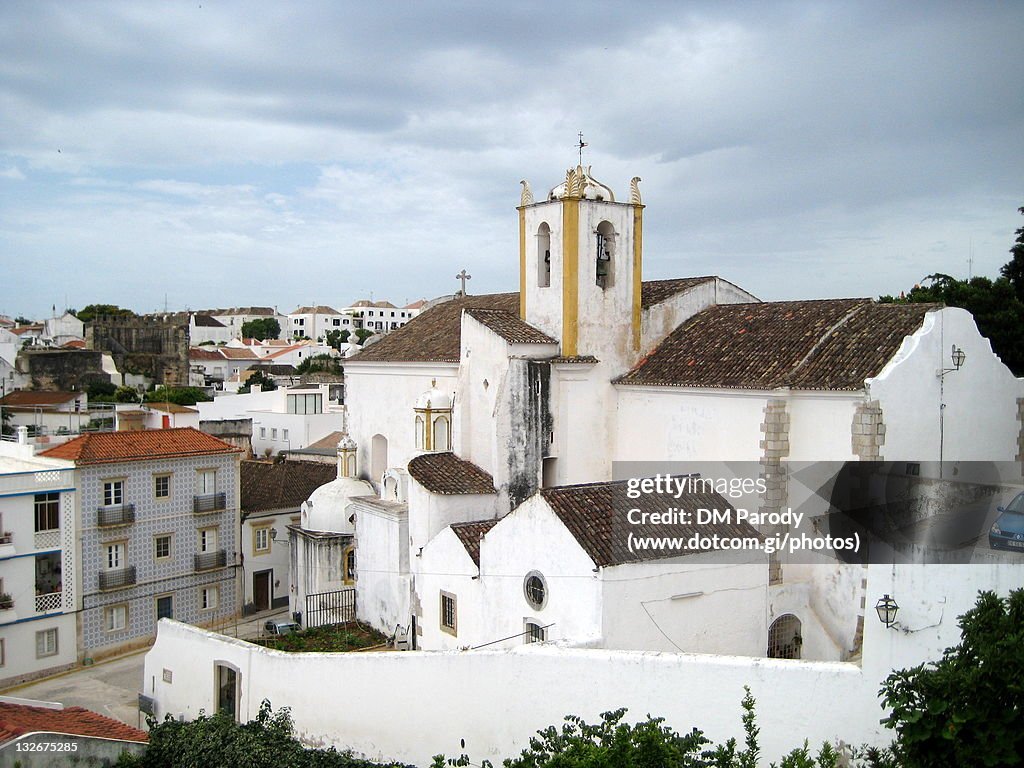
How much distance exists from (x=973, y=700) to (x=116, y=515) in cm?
2272

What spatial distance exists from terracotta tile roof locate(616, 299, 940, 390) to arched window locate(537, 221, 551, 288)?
2.89m

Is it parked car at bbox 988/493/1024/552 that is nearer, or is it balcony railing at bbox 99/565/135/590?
parked car at bbox 988/493/1024/552

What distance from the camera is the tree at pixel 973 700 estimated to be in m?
7.86

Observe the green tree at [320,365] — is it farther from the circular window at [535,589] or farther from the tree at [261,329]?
the circular window at [535,589]

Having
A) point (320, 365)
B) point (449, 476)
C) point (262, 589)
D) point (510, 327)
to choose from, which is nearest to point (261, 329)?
point (320, 365)

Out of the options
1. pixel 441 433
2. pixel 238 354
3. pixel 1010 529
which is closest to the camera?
pixel 1010 529

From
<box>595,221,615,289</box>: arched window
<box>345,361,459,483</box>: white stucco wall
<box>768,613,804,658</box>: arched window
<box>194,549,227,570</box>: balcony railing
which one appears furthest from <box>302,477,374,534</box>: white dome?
<box>768,613,804,658</box>: arched window

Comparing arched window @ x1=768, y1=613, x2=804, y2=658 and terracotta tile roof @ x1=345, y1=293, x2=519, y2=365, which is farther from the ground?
terracotta tile roof @ x1=345, y1=293, x2=519, y2=365

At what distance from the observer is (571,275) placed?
68.2 feet

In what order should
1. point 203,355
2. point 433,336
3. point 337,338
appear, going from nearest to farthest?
point 433,336, point 203,355, point 337,338

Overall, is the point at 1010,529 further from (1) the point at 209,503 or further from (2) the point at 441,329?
(1) the point at 209,503

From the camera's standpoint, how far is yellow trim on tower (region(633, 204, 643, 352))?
70.7ft

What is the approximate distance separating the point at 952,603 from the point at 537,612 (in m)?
7.27

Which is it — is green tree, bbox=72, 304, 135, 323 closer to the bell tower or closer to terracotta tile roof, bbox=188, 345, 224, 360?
terracotta tile roof, bbox=188, 345, 224, 360
